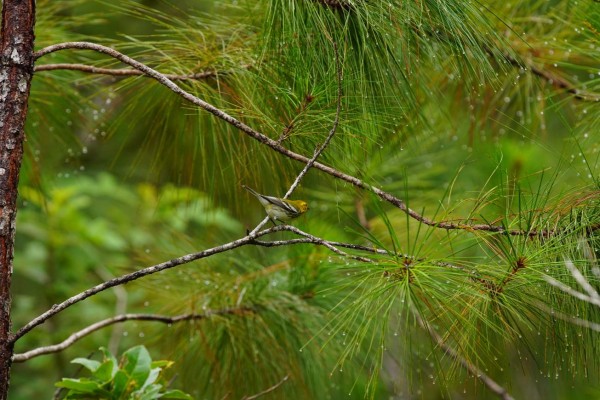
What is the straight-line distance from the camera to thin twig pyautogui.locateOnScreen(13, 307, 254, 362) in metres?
1.34

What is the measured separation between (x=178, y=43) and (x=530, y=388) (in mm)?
3194

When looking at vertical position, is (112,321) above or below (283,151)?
below

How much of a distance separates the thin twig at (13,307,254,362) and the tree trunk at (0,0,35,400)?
190 mm

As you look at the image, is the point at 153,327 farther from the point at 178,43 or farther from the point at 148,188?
the point at 148,188

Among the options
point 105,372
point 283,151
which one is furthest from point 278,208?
point 105,372

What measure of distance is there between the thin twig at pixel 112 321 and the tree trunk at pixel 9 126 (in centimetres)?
19

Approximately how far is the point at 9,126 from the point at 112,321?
0.50 m

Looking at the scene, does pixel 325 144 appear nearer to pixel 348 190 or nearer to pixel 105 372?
pixel 348 190

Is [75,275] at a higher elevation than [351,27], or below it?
below

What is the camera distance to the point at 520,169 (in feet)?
7.18

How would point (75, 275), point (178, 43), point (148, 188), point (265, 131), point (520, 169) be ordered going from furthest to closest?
1. point (148, 188)
2. point (75, 275)
3. point (520, 169)
4. point (178, 43)
5. point (265, 131)

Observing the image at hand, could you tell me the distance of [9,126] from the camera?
3.70ft

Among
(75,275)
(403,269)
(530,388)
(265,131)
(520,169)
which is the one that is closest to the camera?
(403,269)

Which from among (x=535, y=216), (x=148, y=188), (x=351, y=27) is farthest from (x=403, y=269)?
(x=148, y=188)
